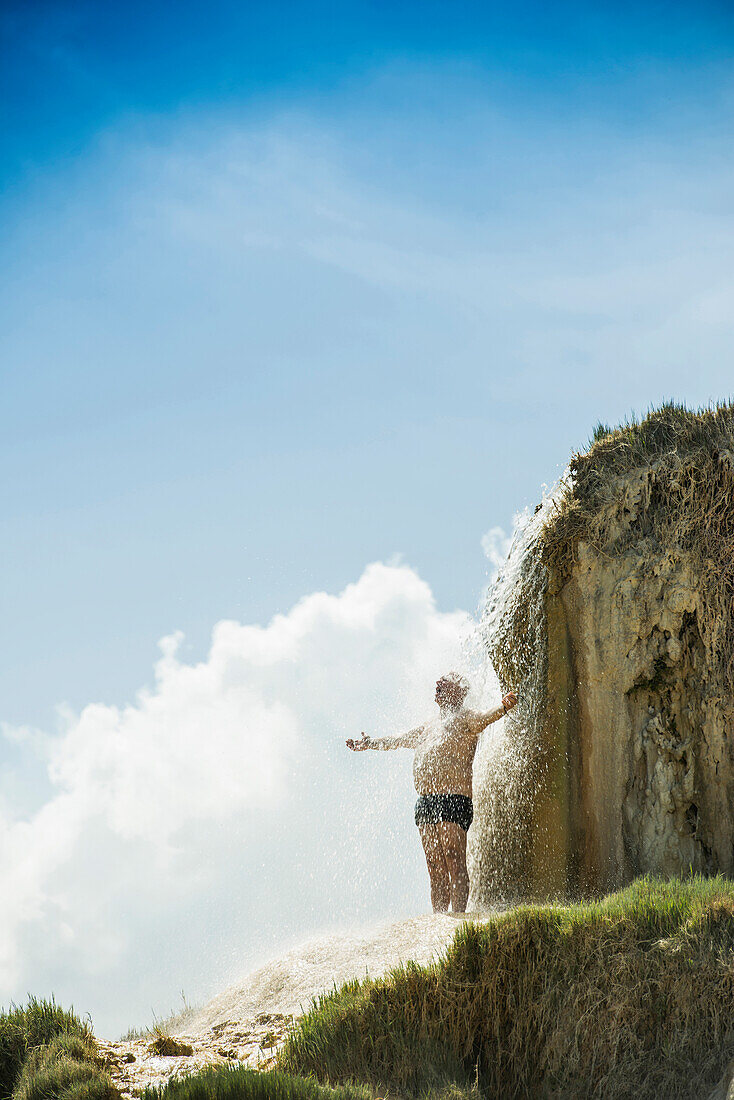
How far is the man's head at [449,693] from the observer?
8547mm

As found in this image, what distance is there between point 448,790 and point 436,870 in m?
0.74

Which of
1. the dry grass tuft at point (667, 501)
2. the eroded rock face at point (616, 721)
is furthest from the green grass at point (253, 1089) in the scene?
the dry grass tuft at point (667, 501)

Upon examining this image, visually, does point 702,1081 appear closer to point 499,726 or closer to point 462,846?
point 462,846

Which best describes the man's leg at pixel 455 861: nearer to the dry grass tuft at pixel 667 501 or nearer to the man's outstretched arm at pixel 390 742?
the man's outstretched arm at pixel 390 742

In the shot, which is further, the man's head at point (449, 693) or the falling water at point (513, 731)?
the falling water at point (513, 731)

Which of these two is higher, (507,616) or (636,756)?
(507,616)

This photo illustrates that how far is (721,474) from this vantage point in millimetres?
8102

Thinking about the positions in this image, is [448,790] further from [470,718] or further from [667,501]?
[667,501]

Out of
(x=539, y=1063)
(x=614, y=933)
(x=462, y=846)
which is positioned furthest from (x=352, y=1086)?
(x=462, y=846)

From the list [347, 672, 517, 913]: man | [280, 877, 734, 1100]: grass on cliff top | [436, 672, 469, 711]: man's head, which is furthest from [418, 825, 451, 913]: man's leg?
[280, 877, 734, 1100]: grass on cliff top

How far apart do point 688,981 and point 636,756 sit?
3.24 m

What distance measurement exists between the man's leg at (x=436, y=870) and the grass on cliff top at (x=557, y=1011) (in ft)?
8.62

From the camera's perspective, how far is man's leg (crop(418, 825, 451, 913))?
8.18 meters

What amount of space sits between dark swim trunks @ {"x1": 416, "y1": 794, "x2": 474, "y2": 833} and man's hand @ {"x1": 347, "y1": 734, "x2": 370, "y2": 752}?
0.95 meters
